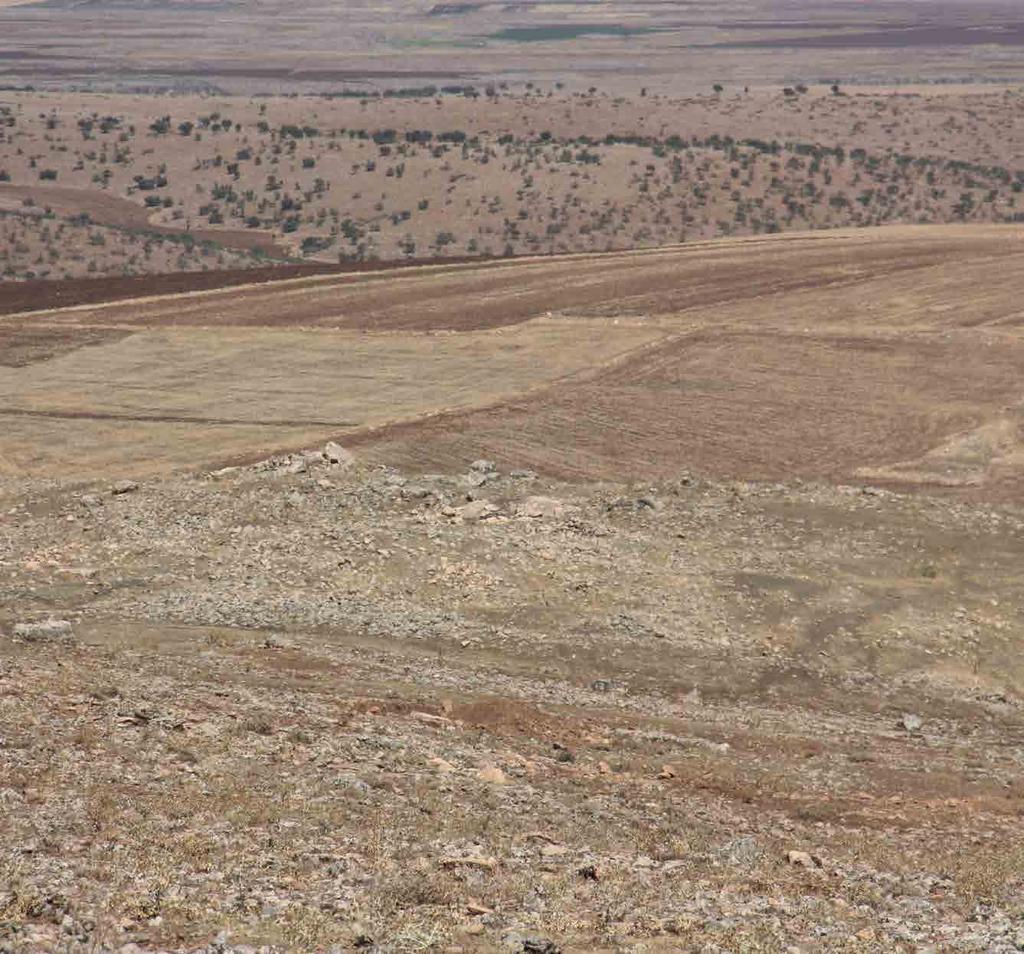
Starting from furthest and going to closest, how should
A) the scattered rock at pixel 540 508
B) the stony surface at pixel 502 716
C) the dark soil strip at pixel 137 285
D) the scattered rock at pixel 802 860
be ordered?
the dark soil strip at pixel 137 285 → the scattered rock at pixel 540 508 → the scattered rock at pixel 802 860 → the stony surface at pixel 502 716

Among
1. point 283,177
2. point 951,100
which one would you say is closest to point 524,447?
point 283,177

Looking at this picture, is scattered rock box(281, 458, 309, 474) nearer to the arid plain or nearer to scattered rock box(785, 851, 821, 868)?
the arid plain

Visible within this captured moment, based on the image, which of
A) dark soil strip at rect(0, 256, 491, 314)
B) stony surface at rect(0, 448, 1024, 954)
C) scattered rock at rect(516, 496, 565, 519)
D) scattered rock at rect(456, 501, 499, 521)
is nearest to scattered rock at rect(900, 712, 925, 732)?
stony surface at rect(0, 448, 1024, 954)

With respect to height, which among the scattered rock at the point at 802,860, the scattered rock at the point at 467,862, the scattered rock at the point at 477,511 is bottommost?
the scattered rock at the point at 477,511

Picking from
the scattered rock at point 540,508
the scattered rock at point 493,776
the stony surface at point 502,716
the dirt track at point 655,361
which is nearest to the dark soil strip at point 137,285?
the dirt track at point 655,361

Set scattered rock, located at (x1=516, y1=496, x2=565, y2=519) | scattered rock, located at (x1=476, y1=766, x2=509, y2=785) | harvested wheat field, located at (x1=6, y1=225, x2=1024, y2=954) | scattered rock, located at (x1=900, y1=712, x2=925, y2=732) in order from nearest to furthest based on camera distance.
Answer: harvested wheat field, located at (x1=6, y1=225, x2=1024, y2=954), scattered rock, located at (x1=476, y1=766, x2=509, y2=785), scattered rock, located at (x1=900, y1=712, x2=925, y2=732), scattered rock, located at (x1=516, y1=496, x2=565, y2=519)

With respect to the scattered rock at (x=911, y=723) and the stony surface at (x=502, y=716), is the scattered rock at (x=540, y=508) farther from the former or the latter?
the scattered rock at (x=911, y=723)

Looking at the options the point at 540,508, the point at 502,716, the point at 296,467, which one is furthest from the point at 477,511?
the point at 502,716

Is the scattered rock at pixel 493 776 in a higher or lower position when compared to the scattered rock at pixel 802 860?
lower
